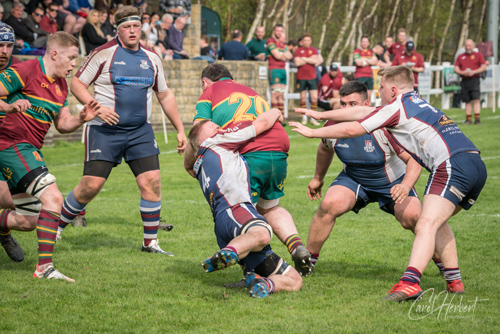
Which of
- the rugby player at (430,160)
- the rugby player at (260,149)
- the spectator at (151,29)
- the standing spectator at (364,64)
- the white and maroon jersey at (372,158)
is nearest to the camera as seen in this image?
the rugby player at (430,160)

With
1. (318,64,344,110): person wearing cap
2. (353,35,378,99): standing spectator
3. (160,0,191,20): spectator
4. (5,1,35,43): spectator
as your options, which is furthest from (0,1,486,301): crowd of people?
(353,35,378,99): standing spectator

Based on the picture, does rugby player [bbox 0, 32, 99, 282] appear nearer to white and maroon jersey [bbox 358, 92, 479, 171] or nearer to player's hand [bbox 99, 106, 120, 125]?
player's hand [bbox 99, 106, 120, 125]

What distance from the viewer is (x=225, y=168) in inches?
205

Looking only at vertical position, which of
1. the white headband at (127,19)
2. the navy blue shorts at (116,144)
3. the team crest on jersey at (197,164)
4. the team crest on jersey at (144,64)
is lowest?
the navy blue shorts at (116,144)

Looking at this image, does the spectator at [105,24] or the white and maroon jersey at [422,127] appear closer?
the white and maroon jersey at [422,127]

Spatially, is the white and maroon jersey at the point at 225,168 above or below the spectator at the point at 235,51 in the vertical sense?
above

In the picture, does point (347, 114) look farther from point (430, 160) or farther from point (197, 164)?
point (197, 164)

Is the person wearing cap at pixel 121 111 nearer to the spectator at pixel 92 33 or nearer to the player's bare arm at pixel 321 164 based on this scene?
the player's bare arm at pixel 321 164

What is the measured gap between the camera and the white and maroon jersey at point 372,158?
19.7 ft

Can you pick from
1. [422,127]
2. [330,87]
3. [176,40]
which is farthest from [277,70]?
[422,127]

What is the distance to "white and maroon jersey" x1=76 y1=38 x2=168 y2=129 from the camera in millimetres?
Answer: 6688

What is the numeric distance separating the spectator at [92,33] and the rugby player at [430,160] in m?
13.2

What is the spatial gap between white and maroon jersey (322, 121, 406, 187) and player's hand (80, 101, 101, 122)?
7.54ft

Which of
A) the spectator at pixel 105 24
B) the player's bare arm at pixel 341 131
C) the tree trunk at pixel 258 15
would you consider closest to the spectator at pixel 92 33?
the spectator at pixel 105 24
